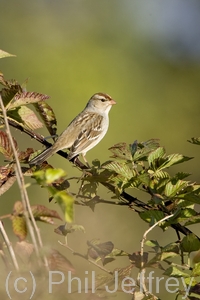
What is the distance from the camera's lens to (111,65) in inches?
402

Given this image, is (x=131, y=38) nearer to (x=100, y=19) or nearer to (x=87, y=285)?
(x=100, y=19)

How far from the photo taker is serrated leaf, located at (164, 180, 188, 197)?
197cm

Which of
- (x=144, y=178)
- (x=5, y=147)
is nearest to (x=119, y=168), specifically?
(x=144, y=178)

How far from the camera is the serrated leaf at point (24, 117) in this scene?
2.23 meters

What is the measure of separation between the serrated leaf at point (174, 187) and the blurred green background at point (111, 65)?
429cm

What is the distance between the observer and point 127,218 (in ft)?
18.1

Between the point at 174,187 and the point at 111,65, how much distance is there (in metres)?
8.36

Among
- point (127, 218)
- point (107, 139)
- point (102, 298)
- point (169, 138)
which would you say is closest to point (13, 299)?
point (102, 298)

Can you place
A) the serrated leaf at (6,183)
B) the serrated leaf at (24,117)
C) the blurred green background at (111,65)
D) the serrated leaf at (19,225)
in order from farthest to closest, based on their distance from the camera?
the blurred green background at (111,65) → the serrated leaf at (24,117) → the serrated leaf at (6,183) → the serrated leaf at (19,225)

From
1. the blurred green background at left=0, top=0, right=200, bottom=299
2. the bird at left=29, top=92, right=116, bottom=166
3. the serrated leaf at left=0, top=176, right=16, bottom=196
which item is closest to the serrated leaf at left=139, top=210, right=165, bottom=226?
the serrated leaf at left=0, top=176, right=16, bottom=196

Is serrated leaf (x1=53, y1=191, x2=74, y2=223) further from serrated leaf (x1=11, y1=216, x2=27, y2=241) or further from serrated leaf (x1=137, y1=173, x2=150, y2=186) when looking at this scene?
serrated leaf (x1=137, y1=173, x2=150, y2=186)

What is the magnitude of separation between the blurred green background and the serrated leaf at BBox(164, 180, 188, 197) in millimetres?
4290

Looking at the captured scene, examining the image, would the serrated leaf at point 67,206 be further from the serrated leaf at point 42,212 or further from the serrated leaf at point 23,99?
the serrated leaf at point 23,99

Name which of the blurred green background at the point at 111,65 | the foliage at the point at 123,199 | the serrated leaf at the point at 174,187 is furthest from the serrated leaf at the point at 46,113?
the blurred green background at the point at 111,65
